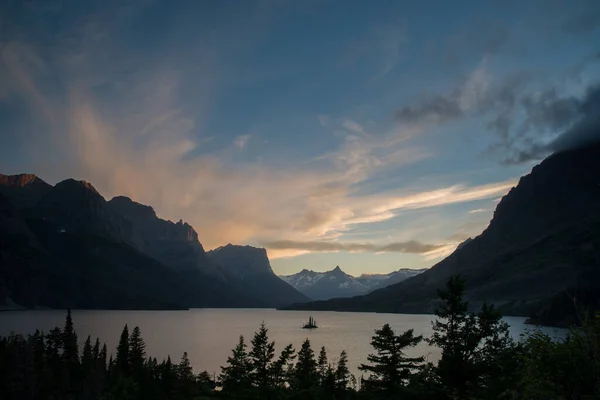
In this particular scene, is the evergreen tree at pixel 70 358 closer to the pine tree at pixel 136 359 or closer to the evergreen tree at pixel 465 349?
the pine tree at pixel 136 359

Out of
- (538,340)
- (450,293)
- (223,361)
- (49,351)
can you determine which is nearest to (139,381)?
(49,351)

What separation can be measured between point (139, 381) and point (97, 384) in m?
8.27

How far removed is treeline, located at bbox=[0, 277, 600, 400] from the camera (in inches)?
468

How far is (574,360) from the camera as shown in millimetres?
11500

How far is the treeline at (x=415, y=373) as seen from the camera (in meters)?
11.9

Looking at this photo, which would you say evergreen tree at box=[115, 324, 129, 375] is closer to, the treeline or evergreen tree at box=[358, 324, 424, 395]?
the treeline

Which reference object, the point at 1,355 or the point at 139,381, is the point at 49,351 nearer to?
the point at 1,355

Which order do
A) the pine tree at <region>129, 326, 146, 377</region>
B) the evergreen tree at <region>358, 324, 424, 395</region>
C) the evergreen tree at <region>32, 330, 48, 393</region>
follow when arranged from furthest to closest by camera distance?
the pine tree at <region>129, 326, 146, 377</region> < the evergreen tree at <region>32, 330, 48, 393</region> < the evergreen tree at <region>358, 324, 424, 395</region>

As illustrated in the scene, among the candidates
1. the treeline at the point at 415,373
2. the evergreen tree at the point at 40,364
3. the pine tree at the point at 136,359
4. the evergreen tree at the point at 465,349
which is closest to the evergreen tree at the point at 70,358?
the treeline at the point at 415,373

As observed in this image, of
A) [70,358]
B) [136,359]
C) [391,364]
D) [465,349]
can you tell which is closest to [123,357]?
[136,359]

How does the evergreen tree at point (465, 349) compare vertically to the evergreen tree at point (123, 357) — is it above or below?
above

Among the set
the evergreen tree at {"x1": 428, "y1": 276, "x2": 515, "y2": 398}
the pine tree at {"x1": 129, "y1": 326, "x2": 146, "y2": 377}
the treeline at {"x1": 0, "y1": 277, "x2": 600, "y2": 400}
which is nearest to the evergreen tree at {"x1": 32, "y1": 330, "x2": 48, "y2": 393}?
the treeline at {"x1": 0, "y1": 277, "x2": 600, "y2": 400}

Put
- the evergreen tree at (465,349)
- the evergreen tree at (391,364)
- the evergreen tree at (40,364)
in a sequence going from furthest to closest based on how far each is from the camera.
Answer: the evergreen tree at (40,364), the evergreen tree at (391,364), the evergreen tree at (465,349)

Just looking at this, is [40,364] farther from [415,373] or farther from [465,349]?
[465,349]
